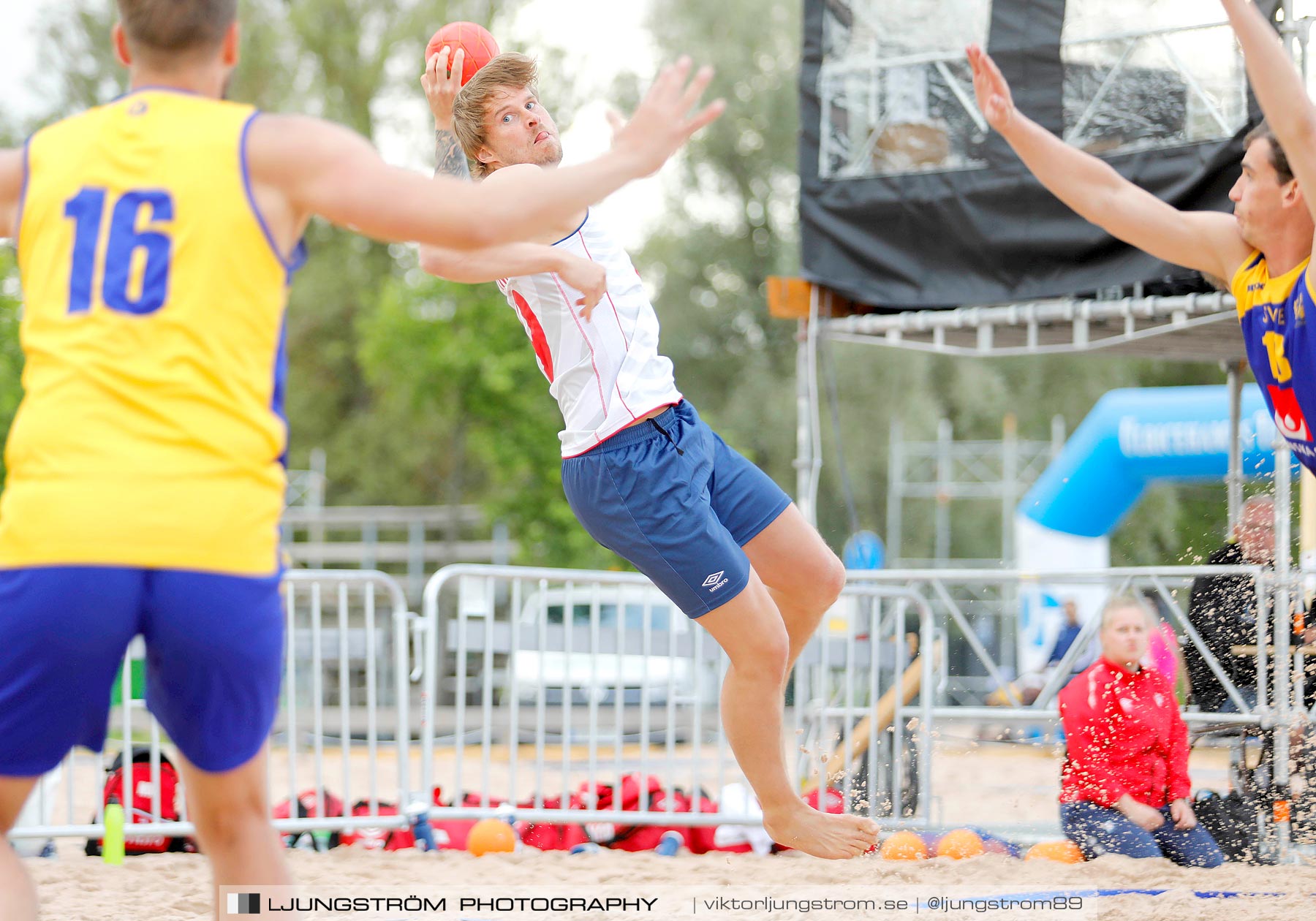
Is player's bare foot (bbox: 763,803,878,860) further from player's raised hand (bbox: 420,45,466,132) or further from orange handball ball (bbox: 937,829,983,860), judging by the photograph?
player's raised hand (bbox: 420,45,466,132)

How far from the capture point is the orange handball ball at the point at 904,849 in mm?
5457

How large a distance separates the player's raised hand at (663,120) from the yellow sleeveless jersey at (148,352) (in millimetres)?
676

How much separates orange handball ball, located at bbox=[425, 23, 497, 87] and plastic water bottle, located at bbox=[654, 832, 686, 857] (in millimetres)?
3770

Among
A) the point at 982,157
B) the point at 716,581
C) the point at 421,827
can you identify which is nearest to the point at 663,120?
the point at 716,581

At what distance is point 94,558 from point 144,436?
0.64ft

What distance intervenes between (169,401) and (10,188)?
52 centimetres

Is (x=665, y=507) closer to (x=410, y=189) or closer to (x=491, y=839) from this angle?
(x=410, y=189)

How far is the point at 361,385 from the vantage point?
982 inches

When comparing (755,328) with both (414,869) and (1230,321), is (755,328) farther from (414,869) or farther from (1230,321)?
(414,869)

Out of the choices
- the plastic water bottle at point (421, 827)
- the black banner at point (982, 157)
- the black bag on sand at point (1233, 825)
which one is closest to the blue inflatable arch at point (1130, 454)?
the black banner at point (982, 157)

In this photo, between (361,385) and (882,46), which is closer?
(882,46)

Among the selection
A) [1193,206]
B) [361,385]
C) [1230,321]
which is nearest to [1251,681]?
[1230,321]

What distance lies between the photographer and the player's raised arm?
2.07 m

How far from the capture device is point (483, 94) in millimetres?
3684
